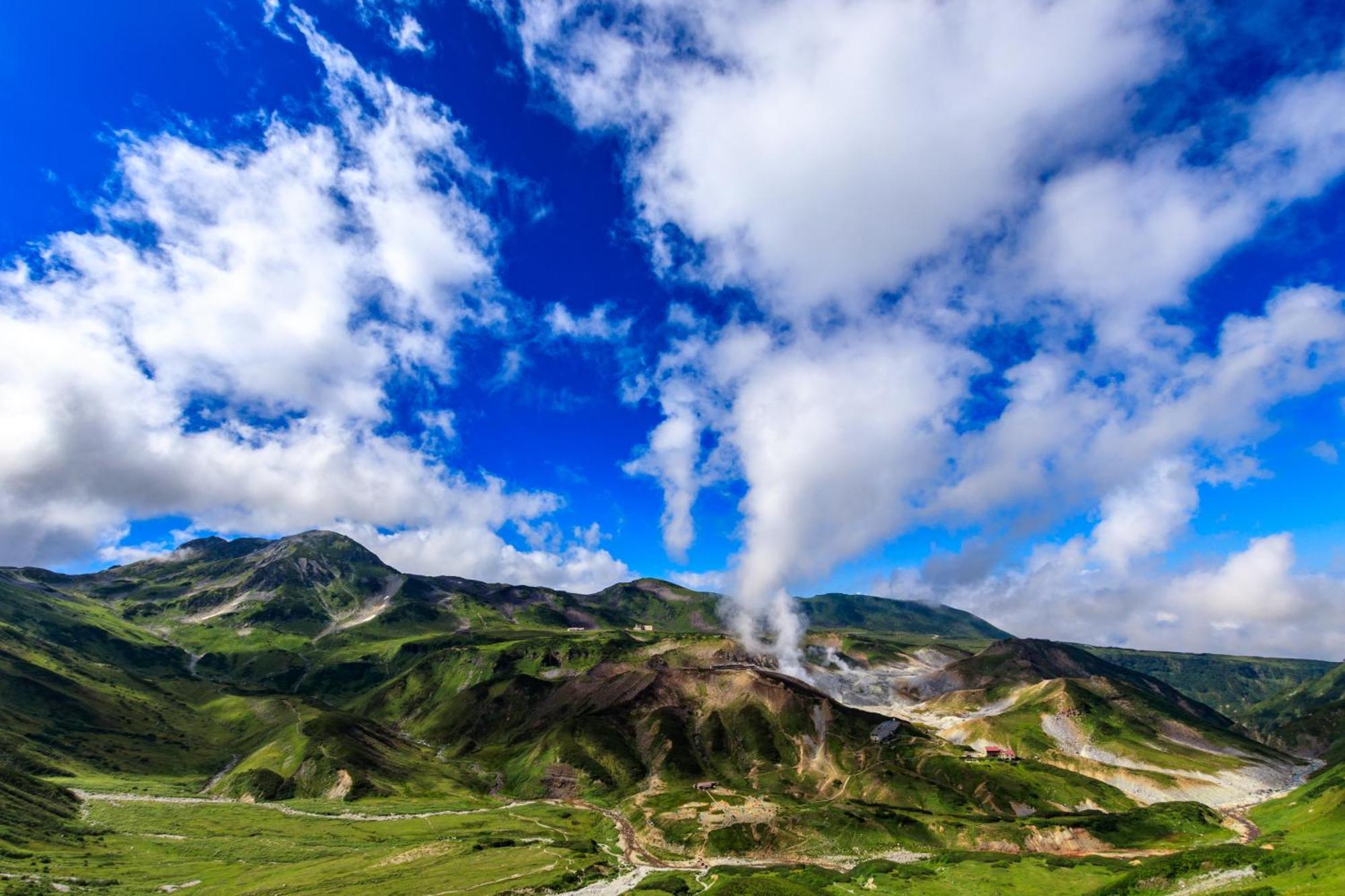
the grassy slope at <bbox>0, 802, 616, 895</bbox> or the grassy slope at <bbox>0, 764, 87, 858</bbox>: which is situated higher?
the grassy slope at <bbox>0, 764, 87, 858</bbox>

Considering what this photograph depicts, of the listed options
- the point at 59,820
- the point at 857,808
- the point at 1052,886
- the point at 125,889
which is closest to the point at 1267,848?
the point at 1052,886

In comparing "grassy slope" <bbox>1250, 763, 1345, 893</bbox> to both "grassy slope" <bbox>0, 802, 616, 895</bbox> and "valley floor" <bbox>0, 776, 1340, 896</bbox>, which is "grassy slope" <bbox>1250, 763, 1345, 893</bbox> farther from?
"grassy slope" <bbox>0, 802, 616, 895</bbox>

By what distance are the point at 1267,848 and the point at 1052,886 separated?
36525 mm

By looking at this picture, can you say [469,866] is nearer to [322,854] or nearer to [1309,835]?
[322,854]

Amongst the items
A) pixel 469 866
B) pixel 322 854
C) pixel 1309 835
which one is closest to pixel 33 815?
pixel 322 854

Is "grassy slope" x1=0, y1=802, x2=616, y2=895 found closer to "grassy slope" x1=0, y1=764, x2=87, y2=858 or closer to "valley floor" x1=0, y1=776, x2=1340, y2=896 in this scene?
"valley floor" x1=0, y1=776, x2=1340, y2=896

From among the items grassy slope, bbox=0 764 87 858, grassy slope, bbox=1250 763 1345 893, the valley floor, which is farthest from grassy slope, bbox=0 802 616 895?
grassy slope, bbox=1250 763 1345 893

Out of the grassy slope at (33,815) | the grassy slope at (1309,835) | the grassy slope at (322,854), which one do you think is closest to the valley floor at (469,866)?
the grassy slope at (322,854)

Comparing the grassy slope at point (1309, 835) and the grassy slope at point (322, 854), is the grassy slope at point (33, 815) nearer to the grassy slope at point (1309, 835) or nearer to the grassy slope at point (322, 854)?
the grassy slope at point (322, 854)

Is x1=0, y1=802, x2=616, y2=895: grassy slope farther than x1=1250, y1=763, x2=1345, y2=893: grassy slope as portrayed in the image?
Yes

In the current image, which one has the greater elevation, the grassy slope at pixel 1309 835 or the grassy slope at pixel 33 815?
the grassy slope at pixel 33 815

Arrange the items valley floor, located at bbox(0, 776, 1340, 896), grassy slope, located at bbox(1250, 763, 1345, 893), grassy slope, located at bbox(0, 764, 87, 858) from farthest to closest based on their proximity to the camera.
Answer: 1. grassy slope, located at bbox(0, 764, 87, 858)
2. valley floor, located at bbox(0, 776, 1340, 896)
3. grassy slope, located at bbox(1250, 763, 1345, 893)

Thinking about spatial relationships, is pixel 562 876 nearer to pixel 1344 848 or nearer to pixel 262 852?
pixel 262 852

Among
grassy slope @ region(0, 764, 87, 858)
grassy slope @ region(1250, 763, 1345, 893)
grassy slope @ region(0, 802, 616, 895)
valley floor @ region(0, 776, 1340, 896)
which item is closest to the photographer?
grassy slope @ region(1250, 763, 1345, 893)
